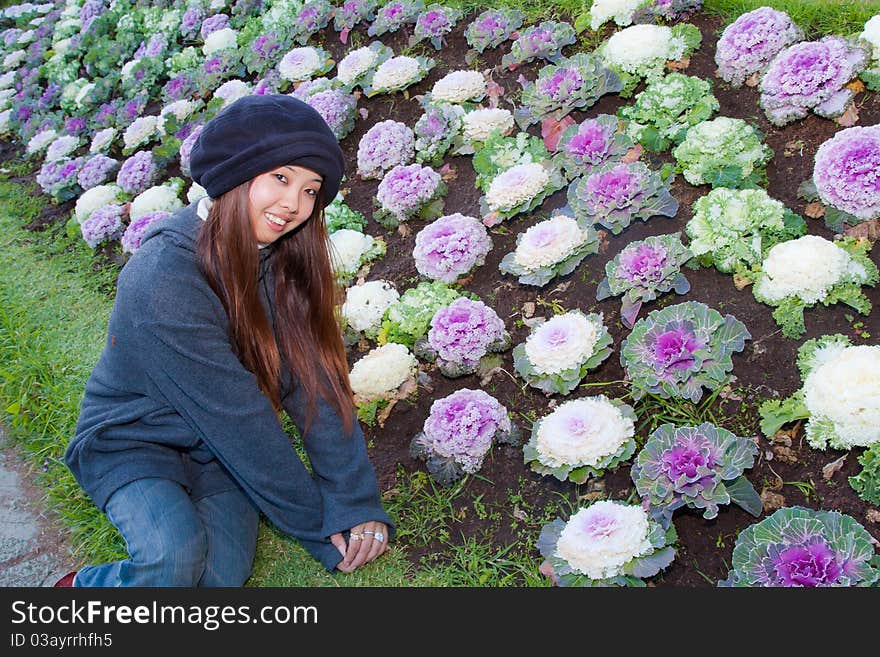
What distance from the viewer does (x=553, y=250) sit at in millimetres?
3324

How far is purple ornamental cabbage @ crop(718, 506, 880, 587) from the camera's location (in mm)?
2246

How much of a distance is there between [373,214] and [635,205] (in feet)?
4.20

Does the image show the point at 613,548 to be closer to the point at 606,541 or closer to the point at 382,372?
the point at 606,541

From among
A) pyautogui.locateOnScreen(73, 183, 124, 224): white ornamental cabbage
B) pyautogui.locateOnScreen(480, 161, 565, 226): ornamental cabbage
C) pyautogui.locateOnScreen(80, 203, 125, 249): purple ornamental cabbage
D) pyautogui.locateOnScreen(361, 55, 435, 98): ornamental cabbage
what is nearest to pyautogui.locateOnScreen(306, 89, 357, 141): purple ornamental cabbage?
pyautogui.locateOnScreen(361, 55, 435, 98): ornamental cabbage

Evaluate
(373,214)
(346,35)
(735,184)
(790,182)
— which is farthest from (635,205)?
(346,35)

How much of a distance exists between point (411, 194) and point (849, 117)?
5.85 feet

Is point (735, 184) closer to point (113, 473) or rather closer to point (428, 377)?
point (428, 377)

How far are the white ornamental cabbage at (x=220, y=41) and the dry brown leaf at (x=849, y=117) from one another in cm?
387

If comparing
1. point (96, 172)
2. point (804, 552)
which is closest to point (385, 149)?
point (96, 172)

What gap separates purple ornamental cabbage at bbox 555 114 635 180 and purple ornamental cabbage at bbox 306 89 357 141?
4.26 feet

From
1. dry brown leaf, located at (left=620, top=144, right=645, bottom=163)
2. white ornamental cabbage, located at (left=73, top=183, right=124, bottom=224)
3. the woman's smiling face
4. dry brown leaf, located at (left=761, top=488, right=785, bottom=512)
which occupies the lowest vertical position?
white ornamental cabbage, located at (left=73, top=183, right=124, bottom=224)

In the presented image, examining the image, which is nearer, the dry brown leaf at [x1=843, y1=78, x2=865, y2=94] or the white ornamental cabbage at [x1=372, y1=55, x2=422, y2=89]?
the dry brown leaf at [x1=843, y1=78, x2=865, y2=94]

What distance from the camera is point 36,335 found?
4.21 meters

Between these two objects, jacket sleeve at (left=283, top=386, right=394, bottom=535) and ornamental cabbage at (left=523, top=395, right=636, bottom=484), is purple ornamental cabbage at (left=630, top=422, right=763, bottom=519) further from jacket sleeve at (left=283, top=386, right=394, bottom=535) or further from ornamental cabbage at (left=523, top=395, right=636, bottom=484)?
jacket sleeve at (left=283, top=386, right=394, bottom=535)
